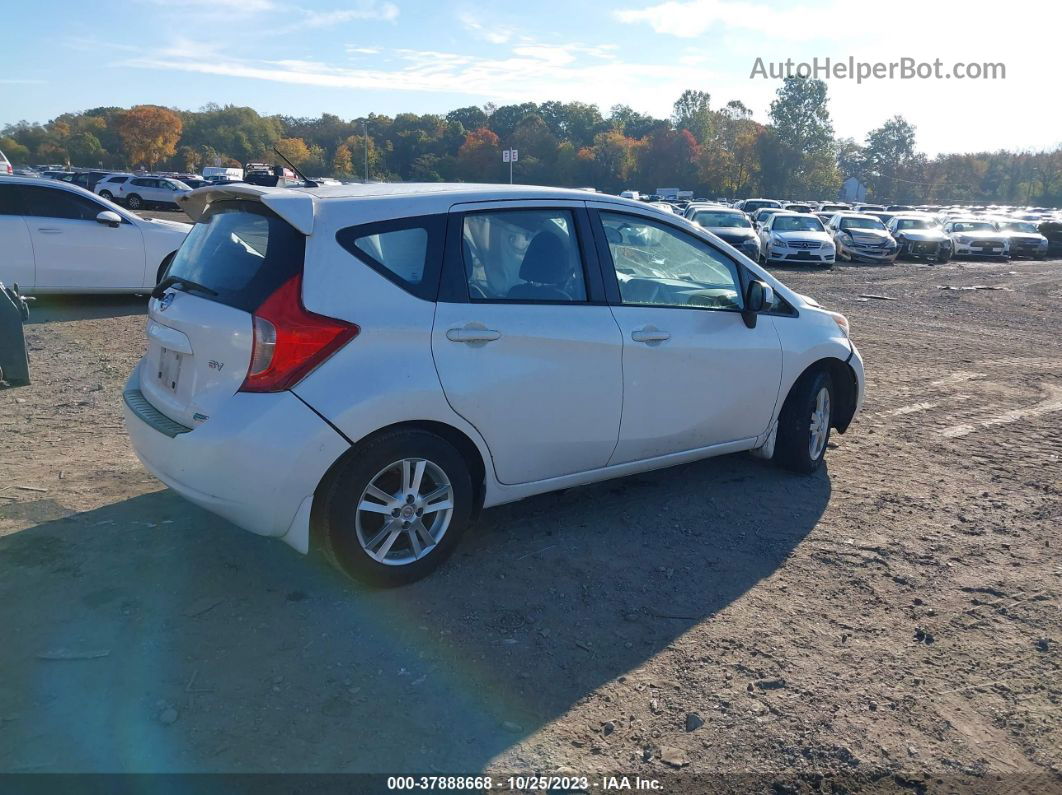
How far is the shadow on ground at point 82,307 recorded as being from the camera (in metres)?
10.7

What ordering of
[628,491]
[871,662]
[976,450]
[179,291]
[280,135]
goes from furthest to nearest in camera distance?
[280,135]
[976,450]
[628,491]
[179,291]
[871,662]

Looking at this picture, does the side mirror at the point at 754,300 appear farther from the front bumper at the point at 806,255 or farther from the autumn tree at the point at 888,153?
the autumn tree at the point at 888,153

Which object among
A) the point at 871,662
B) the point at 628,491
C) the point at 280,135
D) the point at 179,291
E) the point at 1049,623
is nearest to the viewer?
the point at 871,662

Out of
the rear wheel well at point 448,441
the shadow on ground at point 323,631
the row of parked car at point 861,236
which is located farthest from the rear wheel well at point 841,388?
the row of parked car at point 861,236

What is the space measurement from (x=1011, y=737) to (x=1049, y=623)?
0.99m

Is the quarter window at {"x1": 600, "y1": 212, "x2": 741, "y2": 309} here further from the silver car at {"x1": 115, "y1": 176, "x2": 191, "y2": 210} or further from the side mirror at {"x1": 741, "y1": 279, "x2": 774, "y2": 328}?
the silver car at {"x1": 115, "y1": 176, "x2": 191, "y2": 210}

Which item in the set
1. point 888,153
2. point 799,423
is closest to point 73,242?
point 799,423

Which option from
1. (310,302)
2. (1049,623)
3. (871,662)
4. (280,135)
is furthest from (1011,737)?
(280,135)

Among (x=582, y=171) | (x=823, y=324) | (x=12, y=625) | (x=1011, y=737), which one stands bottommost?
(x=1011, y=737)

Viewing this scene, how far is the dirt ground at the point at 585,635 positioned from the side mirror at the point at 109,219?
5.95 metres

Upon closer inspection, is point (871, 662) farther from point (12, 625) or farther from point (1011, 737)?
point (12, 625)

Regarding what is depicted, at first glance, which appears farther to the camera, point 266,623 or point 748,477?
point 748,477

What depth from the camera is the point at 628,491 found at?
17.1 ft

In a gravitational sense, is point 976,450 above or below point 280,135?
below
